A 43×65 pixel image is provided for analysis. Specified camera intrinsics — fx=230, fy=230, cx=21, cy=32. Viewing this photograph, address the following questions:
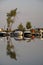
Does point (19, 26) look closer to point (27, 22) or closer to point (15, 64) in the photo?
point (27, 22)

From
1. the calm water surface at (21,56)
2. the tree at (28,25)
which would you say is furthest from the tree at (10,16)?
A: the calm water surface at (21,56)

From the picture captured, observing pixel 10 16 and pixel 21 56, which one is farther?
pixel 10 16

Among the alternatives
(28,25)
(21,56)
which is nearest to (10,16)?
(28,25)

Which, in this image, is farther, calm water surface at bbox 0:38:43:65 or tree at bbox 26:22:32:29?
tree at bbox 26:22:32:29

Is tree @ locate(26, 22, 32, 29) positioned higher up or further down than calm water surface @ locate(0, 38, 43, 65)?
higher up

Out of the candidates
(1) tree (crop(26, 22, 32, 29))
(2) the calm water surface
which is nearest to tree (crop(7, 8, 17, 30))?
(1) tree (crop(26, 22, 32, 29))

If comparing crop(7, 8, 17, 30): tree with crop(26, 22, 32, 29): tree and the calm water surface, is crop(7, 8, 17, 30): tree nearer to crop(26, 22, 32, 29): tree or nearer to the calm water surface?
crop(26, 22, 32, 29): tree

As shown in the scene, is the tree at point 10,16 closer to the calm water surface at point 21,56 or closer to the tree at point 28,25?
the tree at point 28,25

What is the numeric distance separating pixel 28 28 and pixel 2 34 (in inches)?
109

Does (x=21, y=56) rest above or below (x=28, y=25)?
below

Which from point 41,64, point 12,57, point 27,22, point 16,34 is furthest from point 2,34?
point 41,64

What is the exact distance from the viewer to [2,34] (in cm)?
1598

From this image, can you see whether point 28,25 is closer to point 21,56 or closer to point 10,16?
point 10,16

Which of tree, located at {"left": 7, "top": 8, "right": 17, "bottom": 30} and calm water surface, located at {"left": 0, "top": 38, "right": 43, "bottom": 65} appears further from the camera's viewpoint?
tree, located at {"left": 7, "top": 8, "right": 17, "bottom": 30}
